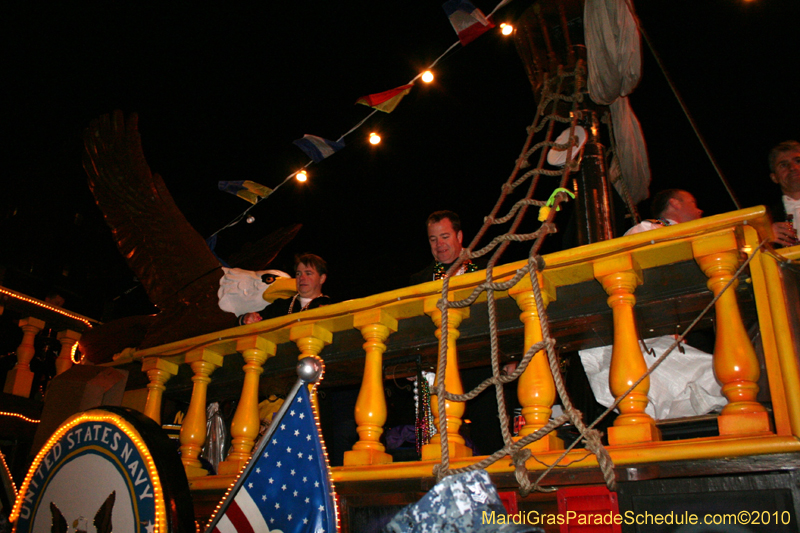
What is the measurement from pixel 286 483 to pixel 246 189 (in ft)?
9.54

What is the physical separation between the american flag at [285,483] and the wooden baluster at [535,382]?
643 millimetres

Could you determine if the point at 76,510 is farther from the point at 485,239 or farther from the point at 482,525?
the point at 485,239

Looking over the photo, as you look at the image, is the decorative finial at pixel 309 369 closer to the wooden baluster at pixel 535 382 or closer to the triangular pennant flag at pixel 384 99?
the wooden baluster at pixel 535 382

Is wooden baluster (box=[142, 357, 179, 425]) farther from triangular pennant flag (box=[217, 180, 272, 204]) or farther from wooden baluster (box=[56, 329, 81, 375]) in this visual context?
triangular pennant flag (box=[217, 180, 272, 204])

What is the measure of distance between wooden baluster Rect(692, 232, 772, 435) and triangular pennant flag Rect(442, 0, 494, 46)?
2.11m

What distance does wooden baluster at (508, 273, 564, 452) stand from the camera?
1651mm

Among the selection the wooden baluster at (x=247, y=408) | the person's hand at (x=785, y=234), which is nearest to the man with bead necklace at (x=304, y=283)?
the wooden baluster at (x=247, y=408)

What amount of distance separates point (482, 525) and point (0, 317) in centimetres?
388

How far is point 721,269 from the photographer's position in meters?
1.56

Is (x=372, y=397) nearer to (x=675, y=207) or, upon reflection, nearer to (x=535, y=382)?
(x=535, y=382)

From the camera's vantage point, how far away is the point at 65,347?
380 cm

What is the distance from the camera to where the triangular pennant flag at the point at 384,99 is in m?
3.49

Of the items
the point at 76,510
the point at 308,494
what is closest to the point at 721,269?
the point at 308,494
